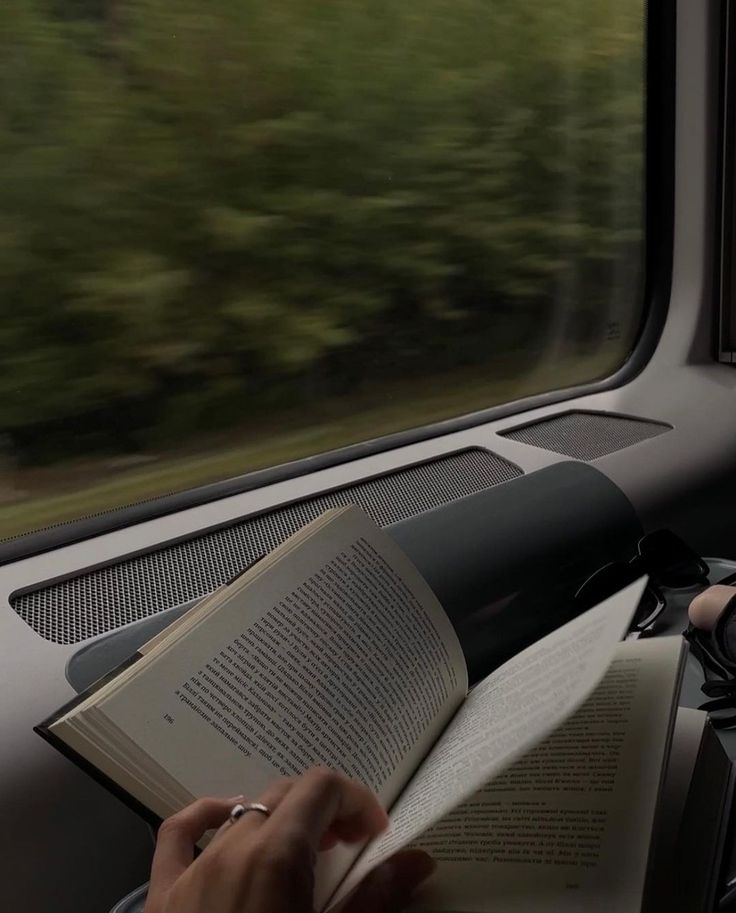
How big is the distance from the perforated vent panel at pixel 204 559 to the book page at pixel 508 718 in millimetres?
501

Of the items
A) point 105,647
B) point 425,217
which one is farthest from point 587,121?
point 105,647

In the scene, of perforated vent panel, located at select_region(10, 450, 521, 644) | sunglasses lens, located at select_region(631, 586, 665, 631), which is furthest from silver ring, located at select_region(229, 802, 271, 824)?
sunglasses lens, located at select_region(631, 586, 665, 631)

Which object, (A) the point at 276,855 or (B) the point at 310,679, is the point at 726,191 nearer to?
(B) the point at 310,679

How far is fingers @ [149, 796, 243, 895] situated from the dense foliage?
818 mm

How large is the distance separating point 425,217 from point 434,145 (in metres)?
0.12

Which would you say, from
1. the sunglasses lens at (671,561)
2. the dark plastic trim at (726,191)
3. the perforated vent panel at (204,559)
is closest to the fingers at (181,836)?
the perforated vent panel at (204,559)

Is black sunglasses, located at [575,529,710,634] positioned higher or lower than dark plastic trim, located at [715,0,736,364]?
lower

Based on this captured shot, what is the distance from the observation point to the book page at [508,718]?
587 millimetres

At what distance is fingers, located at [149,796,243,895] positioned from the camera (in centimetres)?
62

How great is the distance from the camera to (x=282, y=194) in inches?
60.5

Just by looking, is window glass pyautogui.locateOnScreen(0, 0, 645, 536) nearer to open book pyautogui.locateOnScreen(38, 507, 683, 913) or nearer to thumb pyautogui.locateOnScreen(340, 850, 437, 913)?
open book pyautogui.locateOnScreen(38, 507, 683, 913)

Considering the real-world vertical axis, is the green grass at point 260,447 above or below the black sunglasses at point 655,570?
above

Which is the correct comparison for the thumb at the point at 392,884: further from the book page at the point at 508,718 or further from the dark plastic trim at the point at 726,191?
the dark plastic trim at the point at 726,191

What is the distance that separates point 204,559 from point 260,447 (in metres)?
0.33
